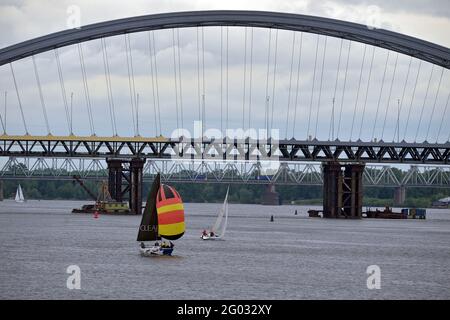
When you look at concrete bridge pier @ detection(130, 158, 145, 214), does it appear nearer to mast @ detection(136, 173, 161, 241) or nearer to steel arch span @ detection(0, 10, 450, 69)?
steel arch span @ detection(0, 10, 450, 69)

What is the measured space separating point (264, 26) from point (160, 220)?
62.6 m

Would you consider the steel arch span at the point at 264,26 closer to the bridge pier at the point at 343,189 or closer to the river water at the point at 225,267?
the river water at the point at 225,267

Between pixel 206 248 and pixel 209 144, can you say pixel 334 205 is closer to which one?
pixel 209 144

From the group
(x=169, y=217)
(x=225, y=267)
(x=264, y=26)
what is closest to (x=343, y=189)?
(x=264, y=26)

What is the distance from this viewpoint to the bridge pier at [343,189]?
601 ft

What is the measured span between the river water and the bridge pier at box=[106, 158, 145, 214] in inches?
1979

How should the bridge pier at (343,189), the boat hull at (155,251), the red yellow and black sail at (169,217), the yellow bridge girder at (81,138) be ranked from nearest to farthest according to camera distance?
the boat hull at (155,251) → the red yellow and black sail at (169,217) → the yellow bridge girder at (81,138) → the bridge pier at (343,189)

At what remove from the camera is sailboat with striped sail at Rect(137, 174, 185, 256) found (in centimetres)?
8604

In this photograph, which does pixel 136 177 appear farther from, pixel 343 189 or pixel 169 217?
pixel 169 217

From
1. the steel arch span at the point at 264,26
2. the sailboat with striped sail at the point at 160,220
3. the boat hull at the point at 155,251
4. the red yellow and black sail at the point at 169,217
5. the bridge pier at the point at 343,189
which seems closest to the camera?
the boat hull at the point at 155,251

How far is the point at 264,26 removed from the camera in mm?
144000

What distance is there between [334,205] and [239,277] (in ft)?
386

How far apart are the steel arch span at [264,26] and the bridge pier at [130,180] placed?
3485 centimetres

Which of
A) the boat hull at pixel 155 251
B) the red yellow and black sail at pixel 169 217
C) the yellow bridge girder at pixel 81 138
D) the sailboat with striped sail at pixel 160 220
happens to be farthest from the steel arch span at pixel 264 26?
Answer: the boat hull at pixel 155 251
